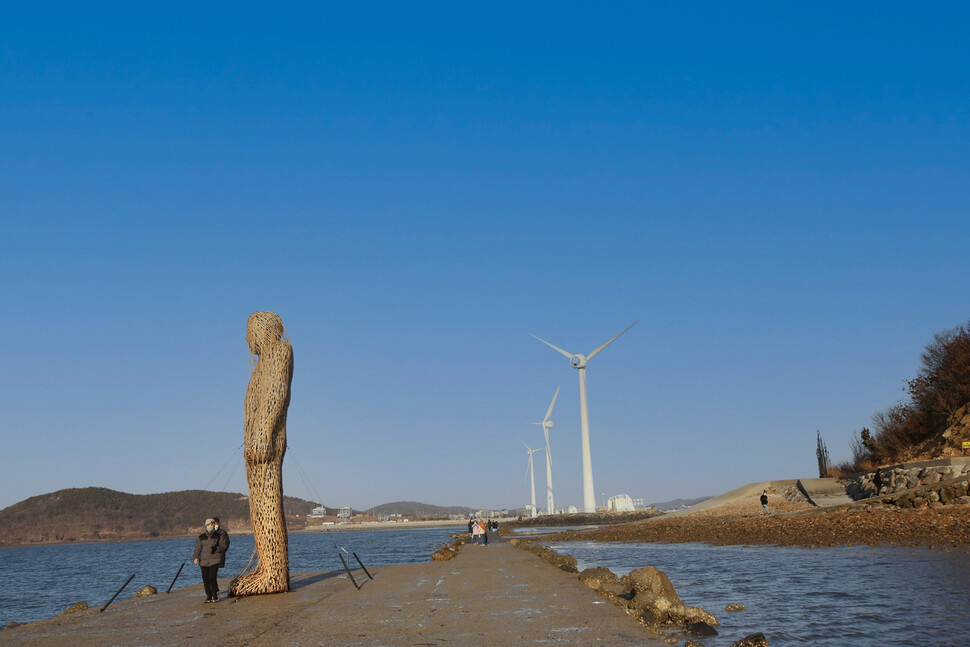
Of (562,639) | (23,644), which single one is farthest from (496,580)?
(23,644)

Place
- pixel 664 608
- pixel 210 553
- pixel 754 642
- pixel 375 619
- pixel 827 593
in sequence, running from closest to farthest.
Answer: pixel 754 642, pixel 664 608, pixel 375 619, pixel 210 553, pixel 827 593

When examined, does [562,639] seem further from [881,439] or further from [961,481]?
[881,439]

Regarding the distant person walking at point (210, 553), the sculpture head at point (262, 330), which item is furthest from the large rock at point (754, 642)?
the sculpture head at point (262, 330)

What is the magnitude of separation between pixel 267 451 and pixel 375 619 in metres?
5.46

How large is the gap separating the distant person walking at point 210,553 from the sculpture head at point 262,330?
157 inches

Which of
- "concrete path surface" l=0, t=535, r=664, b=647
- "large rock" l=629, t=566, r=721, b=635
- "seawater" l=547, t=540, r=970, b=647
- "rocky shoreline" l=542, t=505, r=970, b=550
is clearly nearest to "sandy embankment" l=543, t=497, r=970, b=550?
"rocky shoreline" l=542, t=505, r=970, b=550

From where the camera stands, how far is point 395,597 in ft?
50.4

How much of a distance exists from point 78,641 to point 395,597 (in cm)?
596

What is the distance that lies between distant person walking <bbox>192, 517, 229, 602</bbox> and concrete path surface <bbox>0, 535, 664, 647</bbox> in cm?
41

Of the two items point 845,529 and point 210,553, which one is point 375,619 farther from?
point 845,529

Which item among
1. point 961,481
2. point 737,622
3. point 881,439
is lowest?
point 737,622

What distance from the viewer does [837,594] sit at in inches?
607

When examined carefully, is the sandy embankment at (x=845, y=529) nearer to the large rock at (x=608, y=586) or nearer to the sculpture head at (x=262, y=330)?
the large rock at (x=608, y=586)

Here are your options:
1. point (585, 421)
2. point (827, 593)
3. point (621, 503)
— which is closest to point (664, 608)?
point (827, 593)
